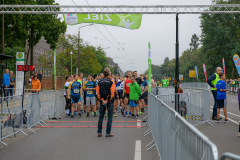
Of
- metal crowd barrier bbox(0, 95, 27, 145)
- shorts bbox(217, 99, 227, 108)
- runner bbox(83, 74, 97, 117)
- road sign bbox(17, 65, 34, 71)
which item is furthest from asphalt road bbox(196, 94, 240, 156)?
road sign bbox(17, 65, 34, 71)

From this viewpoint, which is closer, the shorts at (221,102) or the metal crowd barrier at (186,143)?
the metal crowd barrier at (186,143)

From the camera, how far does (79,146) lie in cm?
767

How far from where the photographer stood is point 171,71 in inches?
6043

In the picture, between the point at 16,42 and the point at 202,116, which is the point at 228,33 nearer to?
the point at 16,42

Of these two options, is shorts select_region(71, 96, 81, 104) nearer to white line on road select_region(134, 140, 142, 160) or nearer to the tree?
white line on road select_region(134, 140, 142, 160)

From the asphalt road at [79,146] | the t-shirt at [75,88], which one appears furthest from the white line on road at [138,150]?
the t-shirt at [75,88]

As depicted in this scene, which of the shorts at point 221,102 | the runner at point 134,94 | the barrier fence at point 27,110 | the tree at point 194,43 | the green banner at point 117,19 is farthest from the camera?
the tree at point 194,43

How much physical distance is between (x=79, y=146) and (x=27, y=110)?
9.72ft

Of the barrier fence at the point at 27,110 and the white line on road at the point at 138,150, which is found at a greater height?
the barrier fence at the point at 27,110

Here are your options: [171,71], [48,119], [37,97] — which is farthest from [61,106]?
[171,71]

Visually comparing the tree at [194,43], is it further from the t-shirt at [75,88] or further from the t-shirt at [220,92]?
the t-shirt at [220,92]

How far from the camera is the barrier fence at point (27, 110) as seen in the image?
8.37m

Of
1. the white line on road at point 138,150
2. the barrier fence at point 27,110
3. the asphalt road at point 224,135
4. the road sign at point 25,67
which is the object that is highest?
the road sign at point 25,67

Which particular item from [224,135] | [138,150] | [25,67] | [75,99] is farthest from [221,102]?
[25,67]
